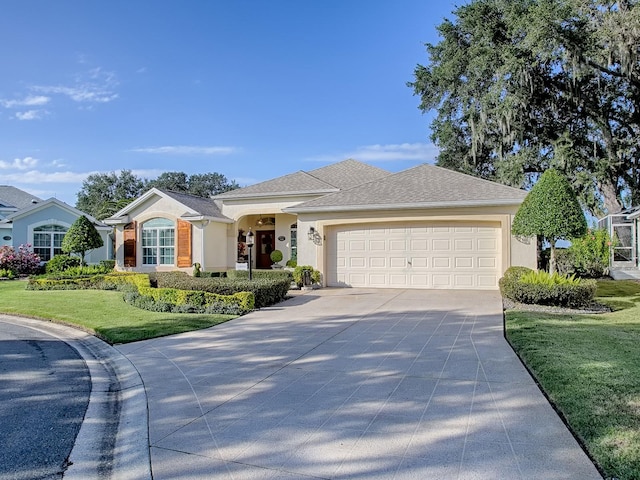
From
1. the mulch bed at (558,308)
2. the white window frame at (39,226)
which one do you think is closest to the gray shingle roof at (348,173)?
the mulch bed at (558,308)

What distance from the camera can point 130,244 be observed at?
18.9m

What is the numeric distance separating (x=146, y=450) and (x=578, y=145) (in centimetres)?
2378

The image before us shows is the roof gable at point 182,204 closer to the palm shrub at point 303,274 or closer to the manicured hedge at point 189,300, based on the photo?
the palm shrub at point 303,274

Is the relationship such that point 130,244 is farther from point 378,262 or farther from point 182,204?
point 378,262

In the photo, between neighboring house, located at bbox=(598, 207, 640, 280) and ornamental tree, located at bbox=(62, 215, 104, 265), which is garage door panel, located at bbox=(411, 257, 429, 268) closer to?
neighboring house, located at bbox=(598, 207, 640, 280)

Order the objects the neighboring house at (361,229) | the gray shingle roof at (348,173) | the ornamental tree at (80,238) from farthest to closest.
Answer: the gray shingle roof at (348,173)
the ornamental tree at (80,238)
the neighboring house at (361,229)

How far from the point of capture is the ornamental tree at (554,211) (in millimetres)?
9758

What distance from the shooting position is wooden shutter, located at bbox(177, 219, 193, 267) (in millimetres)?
17641

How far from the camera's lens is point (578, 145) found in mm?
20578

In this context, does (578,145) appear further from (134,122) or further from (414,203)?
(134,122)

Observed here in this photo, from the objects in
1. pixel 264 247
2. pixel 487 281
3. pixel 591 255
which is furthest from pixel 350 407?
pixel 591 255

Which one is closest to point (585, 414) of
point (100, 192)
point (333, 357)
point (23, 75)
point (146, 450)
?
point (333, 357)

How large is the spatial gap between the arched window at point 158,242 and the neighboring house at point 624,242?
1931 centimetres

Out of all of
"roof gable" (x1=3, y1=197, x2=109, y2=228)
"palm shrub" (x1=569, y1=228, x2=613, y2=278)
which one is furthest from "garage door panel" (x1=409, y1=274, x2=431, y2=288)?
"roof gable" (x1=3, y1=197, x2=109, y2=228)
